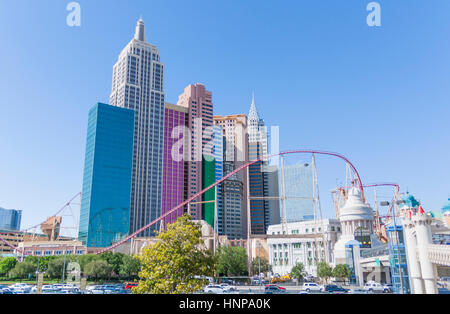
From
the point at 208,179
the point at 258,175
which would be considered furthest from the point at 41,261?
the point at 258,175

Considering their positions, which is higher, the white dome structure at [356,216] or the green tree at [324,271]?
the white dome structure at [356,216]

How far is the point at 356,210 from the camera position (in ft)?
182

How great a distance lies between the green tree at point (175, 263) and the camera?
17906mm

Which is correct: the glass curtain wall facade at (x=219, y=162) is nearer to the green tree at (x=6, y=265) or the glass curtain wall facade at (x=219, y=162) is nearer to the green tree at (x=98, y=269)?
the green tree at (x=98, y=269)

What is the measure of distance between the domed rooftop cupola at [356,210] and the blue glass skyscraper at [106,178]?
6307cm

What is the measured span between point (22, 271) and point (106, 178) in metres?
42.0

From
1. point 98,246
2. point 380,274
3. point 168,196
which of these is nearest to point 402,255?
point 380,274

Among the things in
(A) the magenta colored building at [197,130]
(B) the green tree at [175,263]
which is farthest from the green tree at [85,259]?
(A) the magenta colored building at [197,130]

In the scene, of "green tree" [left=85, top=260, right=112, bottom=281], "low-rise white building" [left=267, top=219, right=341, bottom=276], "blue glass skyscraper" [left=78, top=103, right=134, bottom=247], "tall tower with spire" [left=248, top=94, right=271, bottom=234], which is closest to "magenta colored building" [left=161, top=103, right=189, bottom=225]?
"blue glass skyscraper" [left=78, top=103, right=134, bottom=247]

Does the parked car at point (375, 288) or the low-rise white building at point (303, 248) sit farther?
the low-rise white building at point (303, 248)
